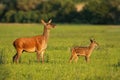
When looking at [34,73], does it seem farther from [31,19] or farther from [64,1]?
[64,1]

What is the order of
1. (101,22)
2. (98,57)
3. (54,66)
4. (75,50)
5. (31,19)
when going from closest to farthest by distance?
1. (54,66)
2. (75,50)
3. (98,57)
4. (101,22)
5. (31,19)

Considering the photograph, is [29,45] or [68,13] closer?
[29,45]

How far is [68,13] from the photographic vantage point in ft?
337

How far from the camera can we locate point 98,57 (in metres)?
22.7

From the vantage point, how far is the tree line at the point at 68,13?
96250 mm

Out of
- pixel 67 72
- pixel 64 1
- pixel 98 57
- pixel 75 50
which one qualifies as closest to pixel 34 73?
pixel 67 72

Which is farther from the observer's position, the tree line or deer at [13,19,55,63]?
the tree line

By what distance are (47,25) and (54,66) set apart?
2.58 m

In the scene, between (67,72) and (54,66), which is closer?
(67,72)

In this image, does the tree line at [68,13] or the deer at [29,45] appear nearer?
the deer at [29,45]

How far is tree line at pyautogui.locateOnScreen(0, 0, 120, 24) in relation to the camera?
96250 millimetres

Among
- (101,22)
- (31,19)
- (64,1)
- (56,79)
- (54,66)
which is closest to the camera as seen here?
(56,79)

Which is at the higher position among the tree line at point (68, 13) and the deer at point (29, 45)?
the tree line at point (68, 13)

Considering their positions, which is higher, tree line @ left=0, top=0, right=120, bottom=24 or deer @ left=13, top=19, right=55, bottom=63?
tree line @ left=0, top=0, right=120, bottom=24
